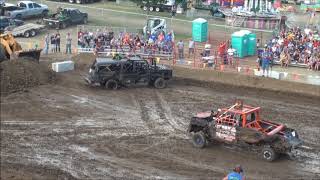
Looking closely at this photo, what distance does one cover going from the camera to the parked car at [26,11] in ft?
152

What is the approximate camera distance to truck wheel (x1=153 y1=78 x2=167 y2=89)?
30000 millimetres

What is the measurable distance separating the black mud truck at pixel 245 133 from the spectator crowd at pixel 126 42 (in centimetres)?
1534

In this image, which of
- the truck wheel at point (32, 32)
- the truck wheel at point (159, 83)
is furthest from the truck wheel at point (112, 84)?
→ the truck wheel at point (32, 32)

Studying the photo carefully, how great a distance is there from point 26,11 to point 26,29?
18.9ft

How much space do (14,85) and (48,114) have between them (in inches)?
172

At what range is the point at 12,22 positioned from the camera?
42.8m

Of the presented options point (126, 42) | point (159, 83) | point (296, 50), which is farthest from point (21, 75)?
point (296, 50)

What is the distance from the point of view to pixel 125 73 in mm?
29375

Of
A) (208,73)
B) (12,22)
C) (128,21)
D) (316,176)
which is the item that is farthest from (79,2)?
(316,176)

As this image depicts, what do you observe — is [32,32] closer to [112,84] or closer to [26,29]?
[26,29]

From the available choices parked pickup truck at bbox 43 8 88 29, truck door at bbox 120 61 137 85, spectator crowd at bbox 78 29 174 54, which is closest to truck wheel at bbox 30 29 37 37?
parked pickup truck at bbox 43 8 88 29

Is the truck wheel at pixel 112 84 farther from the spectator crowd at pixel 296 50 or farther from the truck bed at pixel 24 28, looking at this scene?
the truck bed at pixel 24 28

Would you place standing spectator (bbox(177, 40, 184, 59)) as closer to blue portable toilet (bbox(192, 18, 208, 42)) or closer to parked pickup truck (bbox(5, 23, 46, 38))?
blue portable toilet (bbox(192, 18, 208, 42))

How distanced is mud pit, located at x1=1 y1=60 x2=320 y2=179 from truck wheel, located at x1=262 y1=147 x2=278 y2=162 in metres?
0.22
